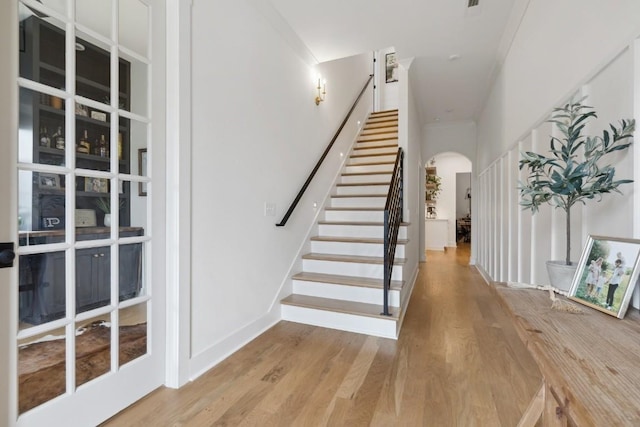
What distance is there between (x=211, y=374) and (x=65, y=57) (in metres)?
1.94

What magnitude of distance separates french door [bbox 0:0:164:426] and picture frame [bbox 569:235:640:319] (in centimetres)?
203

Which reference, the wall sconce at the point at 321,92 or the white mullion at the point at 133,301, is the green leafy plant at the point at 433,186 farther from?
the white mullion at the point at 133,301

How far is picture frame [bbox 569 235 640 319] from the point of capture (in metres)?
0.89

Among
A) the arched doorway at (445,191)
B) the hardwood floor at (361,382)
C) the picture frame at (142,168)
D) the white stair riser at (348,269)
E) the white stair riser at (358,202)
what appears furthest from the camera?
the arched doorway at (445,191)

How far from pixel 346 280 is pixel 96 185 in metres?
2.28

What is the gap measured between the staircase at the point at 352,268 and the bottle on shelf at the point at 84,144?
6.80 feet

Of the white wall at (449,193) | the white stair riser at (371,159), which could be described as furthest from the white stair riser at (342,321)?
the white wall at (449,193)

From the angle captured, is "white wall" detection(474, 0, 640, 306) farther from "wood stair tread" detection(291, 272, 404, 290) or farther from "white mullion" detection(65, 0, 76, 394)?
"white mullion" detection(65, 0, 76, 394)

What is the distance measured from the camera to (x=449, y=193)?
30.6 feet

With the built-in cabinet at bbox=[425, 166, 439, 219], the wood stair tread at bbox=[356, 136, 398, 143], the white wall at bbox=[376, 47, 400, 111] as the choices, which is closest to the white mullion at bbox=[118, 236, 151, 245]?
the wood stair tread at bbox=[356, 136, 398, 143]

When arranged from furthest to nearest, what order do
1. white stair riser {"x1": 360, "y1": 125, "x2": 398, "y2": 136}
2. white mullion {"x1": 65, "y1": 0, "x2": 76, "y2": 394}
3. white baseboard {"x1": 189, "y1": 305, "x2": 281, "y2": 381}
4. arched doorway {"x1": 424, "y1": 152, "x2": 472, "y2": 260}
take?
1. arched doorway {"x1": 424, "y1": 152, "x2": 472, "y2": 260}
2. white stair riser {"x1": 360, "y1": 125, "x2": 398, "y2": 136}
3. white baseboard {"x1": 189, "y1": 305, "x2": 281, "y2": 381}
4. white mullion {"x1": 65, "y1": 0, "x2": 76, "y2": 394}

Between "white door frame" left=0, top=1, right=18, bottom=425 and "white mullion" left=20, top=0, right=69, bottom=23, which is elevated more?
"white mullion" left=20, top=0, right=69, bottom=23

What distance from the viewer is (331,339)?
2.52 meters

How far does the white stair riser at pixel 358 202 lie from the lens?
422cm
